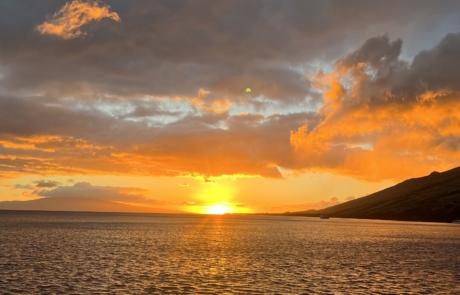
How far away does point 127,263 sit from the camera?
80562mm

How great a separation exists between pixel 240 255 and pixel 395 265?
109 feet

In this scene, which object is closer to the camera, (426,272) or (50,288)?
(50,288)

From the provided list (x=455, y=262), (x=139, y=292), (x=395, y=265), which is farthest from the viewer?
(x=455, y=262)

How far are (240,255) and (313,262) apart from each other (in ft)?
62.6

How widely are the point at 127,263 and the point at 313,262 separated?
3649 centimetres

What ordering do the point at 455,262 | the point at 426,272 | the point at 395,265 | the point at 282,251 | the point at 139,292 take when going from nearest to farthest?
the point at 139,292 < the point at 426,272 < the point at 395,265 < the point at 455,262 < the point at 282,251

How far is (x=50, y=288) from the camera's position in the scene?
55156 mm

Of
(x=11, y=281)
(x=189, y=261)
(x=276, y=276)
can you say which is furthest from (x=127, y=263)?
(x=276, y=276)

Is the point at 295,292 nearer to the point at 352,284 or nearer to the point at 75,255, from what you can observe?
the point at 352,284

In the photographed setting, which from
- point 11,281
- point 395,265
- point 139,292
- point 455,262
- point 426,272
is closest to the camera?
point 139,292

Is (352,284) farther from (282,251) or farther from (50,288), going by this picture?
(282,251)

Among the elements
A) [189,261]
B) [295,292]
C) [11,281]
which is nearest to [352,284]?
[295,292]

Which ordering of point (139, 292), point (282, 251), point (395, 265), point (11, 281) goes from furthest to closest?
point (282, 251) → point (395, 265) → point (11, 281) → point (139, 292)

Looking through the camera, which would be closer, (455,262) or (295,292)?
(295,292)
